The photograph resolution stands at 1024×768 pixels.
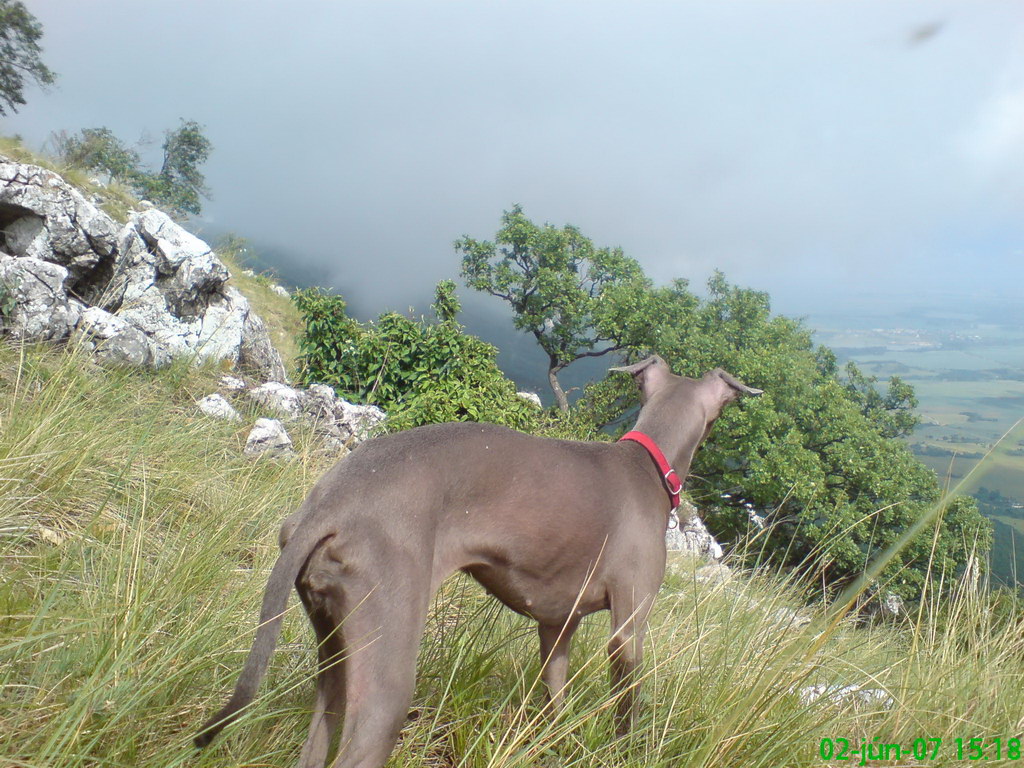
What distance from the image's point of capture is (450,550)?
2232mm

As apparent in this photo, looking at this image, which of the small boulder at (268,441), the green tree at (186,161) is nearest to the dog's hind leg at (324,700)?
the small boulder at (268,441)

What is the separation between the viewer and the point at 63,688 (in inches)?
82.6

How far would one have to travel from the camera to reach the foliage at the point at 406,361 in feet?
34.2

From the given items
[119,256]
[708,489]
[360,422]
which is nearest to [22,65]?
[119,256]

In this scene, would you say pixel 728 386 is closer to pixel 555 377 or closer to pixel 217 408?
pixel 217 408

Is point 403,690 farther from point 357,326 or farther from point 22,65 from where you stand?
point 22,65

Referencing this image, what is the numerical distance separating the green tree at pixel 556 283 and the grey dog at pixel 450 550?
20384 millimetres

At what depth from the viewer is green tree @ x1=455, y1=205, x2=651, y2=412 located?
23875mm

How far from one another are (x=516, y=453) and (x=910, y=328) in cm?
3930

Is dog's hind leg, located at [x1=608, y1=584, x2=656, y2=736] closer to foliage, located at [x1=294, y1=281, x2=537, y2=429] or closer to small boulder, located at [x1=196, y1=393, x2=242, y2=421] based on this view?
A: small boulder, located at [x1=196, y1=393, x2=242, y2=421]

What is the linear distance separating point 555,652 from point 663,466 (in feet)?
2.91

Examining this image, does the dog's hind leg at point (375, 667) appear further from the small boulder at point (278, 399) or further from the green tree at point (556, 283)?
the green tree at point (556, 283)

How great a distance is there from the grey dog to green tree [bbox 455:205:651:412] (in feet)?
66.9

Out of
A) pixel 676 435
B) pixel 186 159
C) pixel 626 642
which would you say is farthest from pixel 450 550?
pixel 186 159
